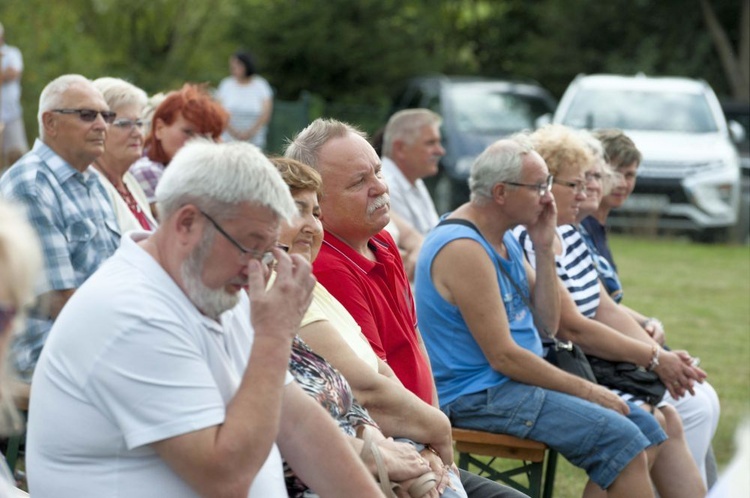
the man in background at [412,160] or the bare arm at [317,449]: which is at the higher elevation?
the bare arm at [317,449]

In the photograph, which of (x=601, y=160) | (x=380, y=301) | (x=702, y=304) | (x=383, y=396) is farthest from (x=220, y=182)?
(x=702, y=304)

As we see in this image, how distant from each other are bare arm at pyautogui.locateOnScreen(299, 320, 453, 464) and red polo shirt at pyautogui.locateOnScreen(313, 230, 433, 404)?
10.0 inches

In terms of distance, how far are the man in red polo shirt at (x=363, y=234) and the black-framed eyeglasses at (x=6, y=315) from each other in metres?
1.74

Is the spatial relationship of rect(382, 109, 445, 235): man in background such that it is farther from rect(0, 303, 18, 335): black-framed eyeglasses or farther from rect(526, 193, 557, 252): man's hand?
rect(0, 303, 18, 335): black-framed eyeglasses

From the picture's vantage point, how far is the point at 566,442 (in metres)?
4.38

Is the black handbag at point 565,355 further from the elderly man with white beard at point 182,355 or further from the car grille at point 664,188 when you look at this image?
the car grille at point 664,188

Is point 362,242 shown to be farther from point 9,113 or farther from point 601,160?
point 9,113

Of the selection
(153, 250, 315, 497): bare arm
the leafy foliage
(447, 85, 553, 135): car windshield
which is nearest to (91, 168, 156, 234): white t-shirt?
(153, 250, 315, 497): bare arm

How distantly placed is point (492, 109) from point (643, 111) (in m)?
1.93

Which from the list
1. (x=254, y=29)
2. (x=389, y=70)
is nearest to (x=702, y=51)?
(x=389, y=70)

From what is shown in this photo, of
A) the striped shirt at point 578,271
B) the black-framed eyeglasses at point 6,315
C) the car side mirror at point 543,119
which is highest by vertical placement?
the black-framed eyeglasses at point 6,315

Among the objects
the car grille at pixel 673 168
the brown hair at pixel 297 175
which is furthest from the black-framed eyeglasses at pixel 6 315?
the car grille at pixel 673 168

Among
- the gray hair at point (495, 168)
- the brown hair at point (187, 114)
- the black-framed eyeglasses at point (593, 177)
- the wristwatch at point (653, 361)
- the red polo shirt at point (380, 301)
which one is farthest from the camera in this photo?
the brown hair at point (187, 114)

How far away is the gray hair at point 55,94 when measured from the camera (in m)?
5.08
